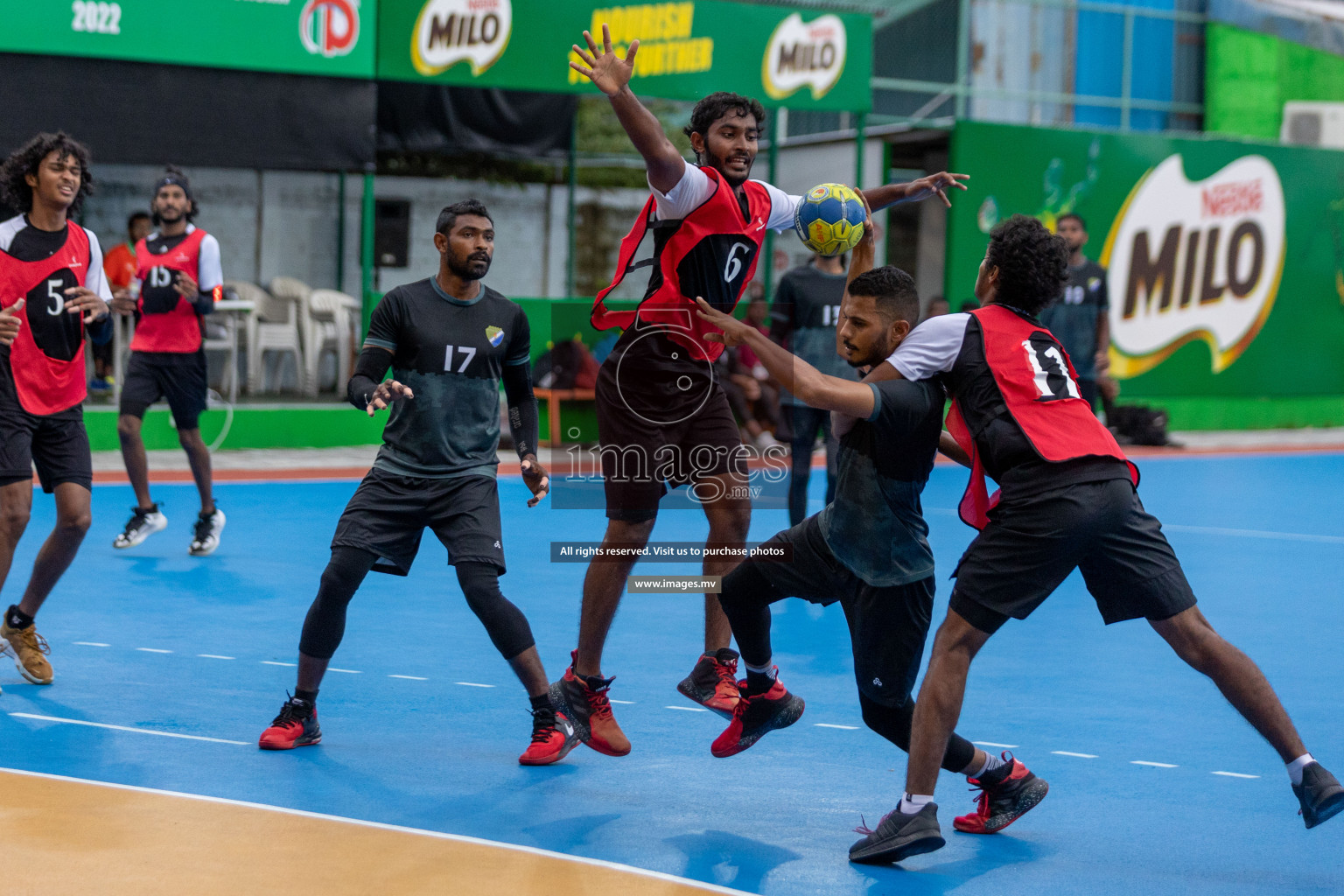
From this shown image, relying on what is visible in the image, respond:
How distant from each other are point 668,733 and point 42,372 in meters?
3.00

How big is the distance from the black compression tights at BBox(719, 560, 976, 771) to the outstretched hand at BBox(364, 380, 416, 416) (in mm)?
1272

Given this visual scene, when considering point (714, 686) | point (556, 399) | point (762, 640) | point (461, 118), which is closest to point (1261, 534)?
point (556, 399)

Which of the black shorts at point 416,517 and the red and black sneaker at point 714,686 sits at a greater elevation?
the black shorts at point 416,517

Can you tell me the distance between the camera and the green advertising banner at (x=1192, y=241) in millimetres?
18562

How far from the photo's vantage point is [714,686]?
562cm

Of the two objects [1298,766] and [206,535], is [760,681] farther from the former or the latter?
[206,535]

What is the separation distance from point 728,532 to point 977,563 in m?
1.34

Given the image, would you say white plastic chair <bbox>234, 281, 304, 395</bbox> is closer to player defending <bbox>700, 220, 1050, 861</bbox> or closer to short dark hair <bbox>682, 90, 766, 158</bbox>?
short dark hair <bbox>682, 90, 766, 158</bbox>

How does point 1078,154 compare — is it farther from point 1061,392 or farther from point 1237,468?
point 1061,392

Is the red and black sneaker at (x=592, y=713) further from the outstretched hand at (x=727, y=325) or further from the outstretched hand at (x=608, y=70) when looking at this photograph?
the outstretched hand at (x=608, y=70)

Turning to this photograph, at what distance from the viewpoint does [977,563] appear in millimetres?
4520

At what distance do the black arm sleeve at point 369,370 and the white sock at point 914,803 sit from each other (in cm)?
229

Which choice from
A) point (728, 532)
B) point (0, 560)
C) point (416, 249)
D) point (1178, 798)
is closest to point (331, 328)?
point (416, 249)

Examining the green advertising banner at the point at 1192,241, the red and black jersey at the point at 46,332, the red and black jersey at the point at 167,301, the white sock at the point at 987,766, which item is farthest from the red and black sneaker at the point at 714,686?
the green advertising banner at the point at 1192,241
